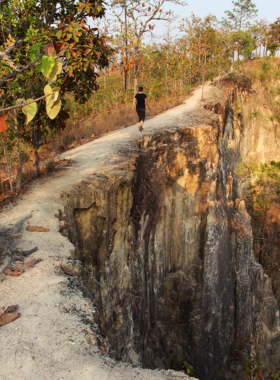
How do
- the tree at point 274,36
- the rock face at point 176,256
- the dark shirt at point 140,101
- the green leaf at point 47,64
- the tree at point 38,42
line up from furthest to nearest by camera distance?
1. the tree at point 274,36
2. the dark shirt at point 140,101
3. the rock face at point 176,256
4. the tree at point 38,42
5. the green leaf at point 47,64

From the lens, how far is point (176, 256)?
873cm

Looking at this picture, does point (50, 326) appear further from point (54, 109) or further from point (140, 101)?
point (140, 101)

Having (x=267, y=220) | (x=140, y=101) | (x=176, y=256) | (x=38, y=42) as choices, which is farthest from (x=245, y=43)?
(x=38, y=42)

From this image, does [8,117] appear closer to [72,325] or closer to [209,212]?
[72,325]

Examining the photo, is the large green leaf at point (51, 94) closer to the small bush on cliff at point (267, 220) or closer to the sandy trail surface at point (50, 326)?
the sandy trail surface at point (50, 326)

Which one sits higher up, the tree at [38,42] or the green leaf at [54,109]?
the tree at [38,42]

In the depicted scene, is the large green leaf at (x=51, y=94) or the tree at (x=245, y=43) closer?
the large green leaf at (x=51, y=94)

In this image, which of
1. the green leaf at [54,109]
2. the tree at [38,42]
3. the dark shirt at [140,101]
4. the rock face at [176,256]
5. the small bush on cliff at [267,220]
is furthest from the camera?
the small bush on cliff at [267,220]

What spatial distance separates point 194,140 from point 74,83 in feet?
12.6

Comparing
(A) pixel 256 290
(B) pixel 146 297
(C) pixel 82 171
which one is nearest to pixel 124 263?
(B) pixel 146 297

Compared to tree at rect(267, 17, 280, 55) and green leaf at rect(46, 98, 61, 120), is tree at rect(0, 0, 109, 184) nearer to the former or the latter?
green leaf at rect(46, 98, 61, 120)

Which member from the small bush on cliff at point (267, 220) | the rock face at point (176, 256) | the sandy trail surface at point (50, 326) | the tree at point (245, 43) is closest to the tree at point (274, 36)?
the tree at point (245, 43)

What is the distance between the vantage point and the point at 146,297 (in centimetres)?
729

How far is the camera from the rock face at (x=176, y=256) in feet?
18.6
